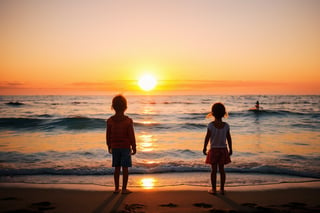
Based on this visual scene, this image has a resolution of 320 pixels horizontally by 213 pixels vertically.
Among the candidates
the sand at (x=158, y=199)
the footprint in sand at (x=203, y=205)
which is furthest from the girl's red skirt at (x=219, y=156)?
the footprint in sand at (x=203, y=205)

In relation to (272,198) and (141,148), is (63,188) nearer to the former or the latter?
(272,198)

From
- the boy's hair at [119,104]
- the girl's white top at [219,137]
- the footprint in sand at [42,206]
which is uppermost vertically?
the boy's hair at [119,104]

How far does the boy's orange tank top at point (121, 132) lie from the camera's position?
5277mm

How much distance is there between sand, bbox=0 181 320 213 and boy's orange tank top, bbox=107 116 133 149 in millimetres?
931

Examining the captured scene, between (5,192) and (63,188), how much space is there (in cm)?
105

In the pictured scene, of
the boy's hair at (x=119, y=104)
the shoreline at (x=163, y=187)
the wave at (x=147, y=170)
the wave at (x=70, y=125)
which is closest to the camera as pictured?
the boy's hair at (x=119, y=104)

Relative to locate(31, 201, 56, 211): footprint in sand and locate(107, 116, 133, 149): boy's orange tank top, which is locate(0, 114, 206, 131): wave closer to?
locate(107, 116, 133, 149): boy's orange tank top

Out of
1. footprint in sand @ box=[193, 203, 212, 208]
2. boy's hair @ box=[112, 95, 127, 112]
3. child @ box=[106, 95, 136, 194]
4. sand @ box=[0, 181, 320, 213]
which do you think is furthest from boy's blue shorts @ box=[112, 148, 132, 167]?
footprint in sand @ box=[193, 203, 212, 208]

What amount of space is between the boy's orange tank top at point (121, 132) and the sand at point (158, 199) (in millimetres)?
931

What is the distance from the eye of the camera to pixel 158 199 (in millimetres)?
5062

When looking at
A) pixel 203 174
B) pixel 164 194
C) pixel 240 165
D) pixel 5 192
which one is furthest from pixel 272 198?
pixel 5 192

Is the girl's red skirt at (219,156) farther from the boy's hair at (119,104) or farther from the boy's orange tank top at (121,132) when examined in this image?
the boy's hair at (119,104)

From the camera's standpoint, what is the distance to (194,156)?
378 inches

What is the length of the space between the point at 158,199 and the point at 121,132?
1342 millimetres
